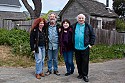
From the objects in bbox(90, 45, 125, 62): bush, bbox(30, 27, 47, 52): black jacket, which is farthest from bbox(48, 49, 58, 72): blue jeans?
bbox(90, 45, 125, 62): bush

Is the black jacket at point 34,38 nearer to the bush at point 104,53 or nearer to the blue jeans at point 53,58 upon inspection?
the blue jeans at point 53,58

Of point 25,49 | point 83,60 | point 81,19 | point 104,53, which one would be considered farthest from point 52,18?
point 104,53

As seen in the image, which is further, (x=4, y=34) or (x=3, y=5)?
(x=3, y=5)

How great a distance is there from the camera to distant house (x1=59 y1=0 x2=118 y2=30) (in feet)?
87.9

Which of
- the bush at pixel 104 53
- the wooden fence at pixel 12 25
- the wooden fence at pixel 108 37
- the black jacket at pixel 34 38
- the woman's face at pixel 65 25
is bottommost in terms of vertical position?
the bush at pixel 104 53

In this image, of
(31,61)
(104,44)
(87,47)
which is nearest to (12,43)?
(31,61)

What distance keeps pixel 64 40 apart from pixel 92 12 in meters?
19.2

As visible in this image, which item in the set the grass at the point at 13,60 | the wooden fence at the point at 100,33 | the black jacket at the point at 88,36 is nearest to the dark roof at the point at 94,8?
the wooden fence at the point at 100,33

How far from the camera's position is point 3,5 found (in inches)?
1752

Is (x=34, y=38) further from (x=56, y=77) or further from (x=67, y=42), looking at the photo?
(x=56, y=77)

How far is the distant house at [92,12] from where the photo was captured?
26.8 m

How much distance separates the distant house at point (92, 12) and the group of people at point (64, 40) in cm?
1875

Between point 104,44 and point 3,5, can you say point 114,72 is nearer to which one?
point 104,44

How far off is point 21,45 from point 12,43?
2.07 feet
